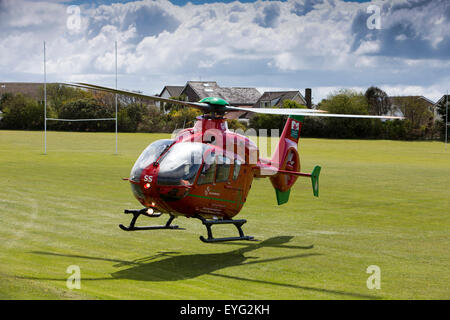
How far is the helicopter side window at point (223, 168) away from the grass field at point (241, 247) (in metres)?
1.59

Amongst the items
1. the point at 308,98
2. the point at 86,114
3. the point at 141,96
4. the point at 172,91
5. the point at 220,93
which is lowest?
the point at 141,96

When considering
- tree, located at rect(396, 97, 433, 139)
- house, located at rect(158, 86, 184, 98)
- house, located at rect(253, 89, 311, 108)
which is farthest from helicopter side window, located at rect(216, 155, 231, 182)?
house, located at rect(158, 86, 184, 98)

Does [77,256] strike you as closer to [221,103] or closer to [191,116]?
[221,103]

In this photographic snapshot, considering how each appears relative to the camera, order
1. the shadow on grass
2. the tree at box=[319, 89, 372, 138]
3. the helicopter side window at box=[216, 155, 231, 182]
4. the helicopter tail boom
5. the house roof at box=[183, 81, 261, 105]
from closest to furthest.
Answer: the shadow on grass < the helicopter side window at box=[216, 155, 231, 182] < the helicopter tail boom < the tree at box=[319, 89, 372, 138] < the house roof at box=[183, 81, 261, 105]

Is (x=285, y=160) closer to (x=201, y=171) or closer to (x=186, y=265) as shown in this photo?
(x=201, y=171)

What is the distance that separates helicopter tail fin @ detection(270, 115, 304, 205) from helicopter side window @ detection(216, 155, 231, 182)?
103 inches

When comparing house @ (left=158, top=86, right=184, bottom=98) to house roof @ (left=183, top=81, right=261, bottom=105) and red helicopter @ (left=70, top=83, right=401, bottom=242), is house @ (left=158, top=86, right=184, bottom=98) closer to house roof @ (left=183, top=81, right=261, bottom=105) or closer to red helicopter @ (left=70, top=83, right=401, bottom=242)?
house roof @ (left=183, top=81, right=261, bottom=105)

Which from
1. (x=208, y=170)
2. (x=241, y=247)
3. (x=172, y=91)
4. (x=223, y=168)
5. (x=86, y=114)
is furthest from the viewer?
(x=172, y=91)

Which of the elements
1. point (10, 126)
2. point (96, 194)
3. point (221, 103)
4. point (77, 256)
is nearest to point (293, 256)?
point (221, 103)

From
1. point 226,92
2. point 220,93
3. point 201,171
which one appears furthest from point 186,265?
point 226,92

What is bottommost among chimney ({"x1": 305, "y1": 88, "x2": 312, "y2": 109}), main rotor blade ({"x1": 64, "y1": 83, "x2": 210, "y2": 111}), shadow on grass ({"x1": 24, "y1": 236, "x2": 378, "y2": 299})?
shadow on grass ({"x1": 24, "y1": 236, "x2": 378, "y2": 299})

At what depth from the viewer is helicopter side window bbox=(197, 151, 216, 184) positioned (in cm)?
1058

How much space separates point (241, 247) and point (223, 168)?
92.3 inches

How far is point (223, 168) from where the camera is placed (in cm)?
1109
